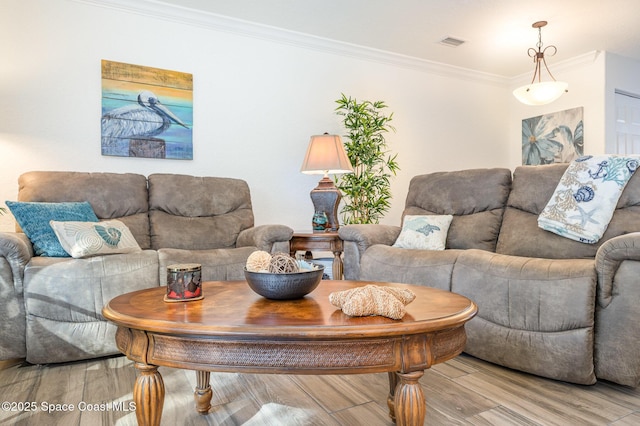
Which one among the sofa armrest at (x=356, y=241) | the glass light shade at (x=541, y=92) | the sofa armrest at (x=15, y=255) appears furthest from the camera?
the glass light shade at (x=541, y=92)

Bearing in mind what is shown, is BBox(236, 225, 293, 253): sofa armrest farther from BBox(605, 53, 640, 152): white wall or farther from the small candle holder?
BBox(605, 53, 640, 152): white wall

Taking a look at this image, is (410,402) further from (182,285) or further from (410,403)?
(182,285)

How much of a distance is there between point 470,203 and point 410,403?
2083 millimetres

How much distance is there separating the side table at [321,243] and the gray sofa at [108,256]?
21 centimetres

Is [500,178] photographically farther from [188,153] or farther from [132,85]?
[132,85]

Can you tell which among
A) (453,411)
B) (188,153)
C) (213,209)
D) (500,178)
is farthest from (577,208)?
(188,153)

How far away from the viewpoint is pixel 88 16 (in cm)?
310

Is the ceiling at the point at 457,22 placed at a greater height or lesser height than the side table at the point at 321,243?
greater

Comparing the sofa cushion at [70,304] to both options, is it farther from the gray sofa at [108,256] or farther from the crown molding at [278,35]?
the crown molding at [278,35]

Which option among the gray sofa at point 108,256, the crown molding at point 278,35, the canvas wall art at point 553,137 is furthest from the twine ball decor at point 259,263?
the canvas wall art at point 553,137

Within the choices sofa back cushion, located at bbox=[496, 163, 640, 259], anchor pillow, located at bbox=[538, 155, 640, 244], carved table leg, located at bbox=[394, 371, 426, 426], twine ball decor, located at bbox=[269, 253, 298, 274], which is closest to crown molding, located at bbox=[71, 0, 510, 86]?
sofa back cushion, located at bbox=[496, 163, 640, 259]

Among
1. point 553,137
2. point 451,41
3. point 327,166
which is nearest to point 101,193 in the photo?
point 327,166

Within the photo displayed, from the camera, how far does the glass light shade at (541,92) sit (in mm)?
3633

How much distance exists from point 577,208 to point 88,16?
3.53 meters
